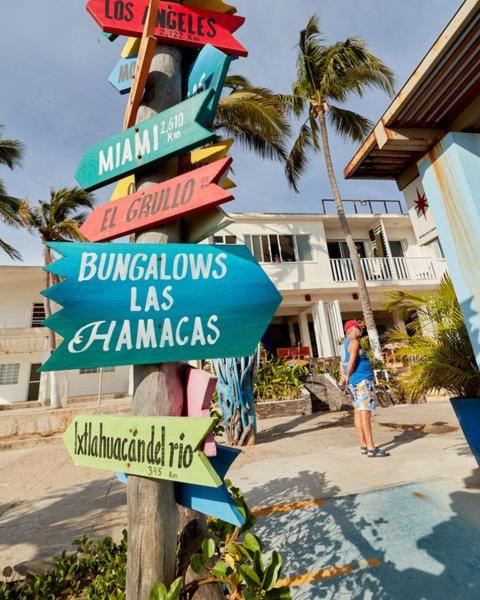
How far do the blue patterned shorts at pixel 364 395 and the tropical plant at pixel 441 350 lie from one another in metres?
0.69

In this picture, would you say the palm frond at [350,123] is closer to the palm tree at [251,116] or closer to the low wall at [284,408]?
the palm tree at [251,116]

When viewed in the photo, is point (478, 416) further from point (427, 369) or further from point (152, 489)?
point (152, 489)

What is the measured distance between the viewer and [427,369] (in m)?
3.27

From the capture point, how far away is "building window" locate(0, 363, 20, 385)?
15.6 m

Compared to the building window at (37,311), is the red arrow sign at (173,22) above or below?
below

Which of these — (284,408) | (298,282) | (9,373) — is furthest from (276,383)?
(9,373)

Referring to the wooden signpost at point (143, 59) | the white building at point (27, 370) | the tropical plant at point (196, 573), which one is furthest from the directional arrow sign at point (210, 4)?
the white building at point (27, 370)

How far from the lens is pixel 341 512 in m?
2.60

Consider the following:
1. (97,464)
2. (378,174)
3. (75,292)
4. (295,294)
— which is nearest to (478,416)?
(378,174)

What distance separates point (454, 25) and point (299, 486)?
4.06 meters

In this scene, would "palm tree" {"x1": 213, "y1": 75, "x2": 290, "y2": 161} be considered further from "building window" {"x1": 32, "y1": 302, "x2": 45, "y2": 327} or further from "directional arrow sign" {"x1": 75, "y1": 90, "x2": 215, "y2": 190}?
"building window" {"x1": 32, "y1": 302, "x2": 45, "y2": 327}

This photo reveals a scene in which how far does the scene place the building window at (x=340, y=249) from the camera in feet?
54.4

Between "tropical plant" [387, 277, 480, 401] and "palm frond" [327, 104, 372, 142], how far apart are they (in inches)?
488

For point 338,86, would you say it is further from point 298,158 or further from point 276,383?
point 276,383
